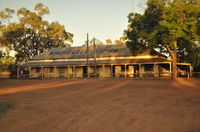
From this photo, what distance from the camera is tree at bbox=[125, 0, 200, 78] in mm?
22656

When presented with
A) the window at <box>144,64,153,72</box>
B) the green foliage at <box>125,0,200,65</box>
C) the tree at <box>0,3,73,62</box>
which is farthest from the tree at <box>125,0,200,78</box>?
the tree at <box>0,3,73,62</box>

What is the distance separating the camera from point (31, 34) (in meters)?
48.8

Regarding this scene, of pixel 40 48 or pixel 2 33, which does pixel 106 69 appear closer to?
pixel 40 48

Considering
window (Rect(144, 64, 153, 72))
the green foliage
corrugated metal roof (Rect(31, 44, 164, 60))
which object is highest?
the green foliage

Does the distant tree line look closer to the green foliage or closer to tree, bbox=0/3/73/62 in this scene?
tree, bbox=0/3/73/62

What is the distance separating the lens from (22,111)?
21.0 ft

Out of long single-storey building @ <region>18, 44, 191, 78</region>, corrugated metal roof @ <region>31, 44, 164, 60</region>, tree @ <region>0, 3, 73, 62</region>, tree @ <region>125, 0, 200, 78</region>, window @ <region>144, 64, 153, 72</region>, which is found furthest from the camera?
tree @ <region>0, 3, 73, 62</region>

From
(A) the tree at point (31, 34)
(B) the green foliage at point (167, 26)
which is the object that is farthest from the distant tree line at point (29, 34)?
(B) the green foliage at point (167, 26)

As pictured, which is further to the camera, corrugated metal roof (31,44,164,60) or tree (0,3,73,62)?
tree (0,3,73,62)

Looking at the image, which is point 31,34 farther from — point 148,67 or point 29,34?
point 148,67

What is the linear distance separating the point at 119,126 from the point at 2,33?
161 ft

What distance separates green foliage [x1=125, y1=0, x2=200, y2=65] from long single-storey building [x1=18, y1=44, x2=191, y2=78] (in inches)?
93.9

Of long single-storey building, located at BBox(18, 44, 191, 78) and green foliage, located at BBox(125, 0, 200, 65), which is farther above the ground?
green foliage, located at BBox(125, 0, 200, 65)

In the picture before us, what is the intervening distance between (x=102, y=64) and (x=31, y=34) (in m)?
28.6
